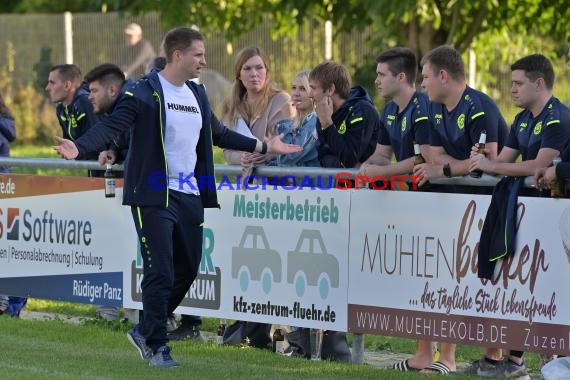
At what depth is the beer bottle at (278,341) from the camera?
1028 centimetres

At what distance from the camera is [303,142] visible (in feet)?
33.7

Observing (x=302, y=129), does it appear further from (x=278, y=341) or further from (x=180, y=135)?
(x=278, y=341)

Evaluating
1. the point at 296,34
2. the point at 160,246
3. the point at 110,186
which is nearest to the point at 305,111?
the point at 110,186

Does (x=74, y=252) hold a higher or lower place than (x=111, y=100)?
lower

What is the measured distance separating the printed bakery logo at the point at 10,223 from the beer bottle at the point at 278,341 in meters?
2.85

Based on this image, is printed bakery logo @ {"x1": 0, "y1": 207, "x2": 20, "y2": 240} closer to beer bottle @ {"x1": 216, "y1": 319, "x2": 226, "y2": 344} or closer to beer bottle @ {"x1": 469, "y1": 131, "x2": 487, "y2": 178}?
beer bottle @ {"x1": 216, "y1": 319, "x2": 226, "y2": 344}

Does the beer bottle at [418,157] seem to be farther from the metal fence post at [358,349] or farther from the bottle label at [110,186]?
the bottle label at [110,186]

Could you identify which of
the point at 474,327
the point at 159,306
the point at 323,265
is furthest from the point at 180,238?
the point at 474,327

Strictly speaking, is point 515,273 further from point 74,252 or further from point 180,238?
point 74,252

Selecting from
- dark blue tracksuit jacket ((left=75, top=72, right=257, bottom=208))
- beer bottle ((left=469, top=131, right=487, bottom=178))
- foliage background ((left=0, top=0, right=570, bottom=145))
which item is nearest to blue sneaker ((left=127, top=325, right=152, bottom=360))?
dark blue tracksuit jacket ((left=75, top=72, right=257, bottom=208))

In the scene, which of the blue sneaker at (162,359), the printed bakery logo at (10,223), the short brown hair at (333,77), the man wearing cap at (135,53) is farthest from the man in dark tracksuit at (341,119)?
the man wearing cap at (135,53)

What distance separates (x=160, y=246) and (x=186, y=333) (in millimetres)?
2064

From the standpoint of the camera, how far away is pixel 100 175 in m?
11.7

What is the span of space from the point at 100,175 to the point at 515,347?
4422 mm
